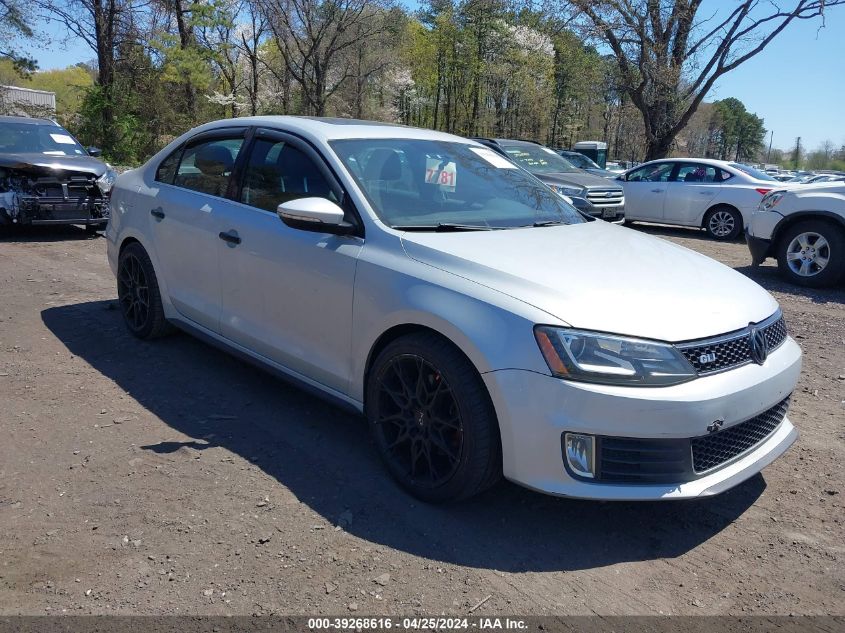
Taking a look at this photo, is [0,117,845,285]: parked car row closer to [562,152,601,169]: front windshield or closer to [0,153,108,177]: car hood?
[0,153,108,177]: car hood

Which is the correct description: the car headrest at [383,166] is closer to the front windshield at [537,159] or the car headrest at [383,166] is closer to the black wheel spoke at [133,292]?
the black wheel spoke at [133,292]

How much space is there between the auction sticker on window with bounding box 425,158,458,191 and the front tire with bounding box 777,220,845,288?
597 cm

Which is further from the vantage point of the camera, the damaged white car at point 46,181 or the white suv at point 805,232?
the damaged white car at point 46,181

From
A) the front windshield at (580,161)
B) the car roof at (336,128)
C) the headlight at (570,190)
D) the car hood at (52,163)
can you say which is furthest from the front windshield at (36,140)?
the front windshield at (580,161)

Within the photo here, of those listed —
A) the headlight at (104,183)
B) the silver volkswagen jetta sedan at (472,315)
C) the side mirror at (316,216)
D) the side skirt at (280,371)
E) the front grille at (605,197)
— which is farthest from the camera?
the front grille at (605,197)

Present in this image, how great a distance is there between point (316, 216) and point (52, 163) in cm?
807

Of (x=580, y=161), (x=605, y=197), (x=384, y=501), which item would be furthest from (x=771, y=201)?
(x=580, y=161)

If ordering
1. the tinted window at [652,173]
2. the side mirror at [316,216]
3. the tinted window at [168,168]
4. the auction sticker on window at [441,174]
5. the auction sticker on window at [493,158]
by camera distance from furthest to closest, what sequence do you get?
the tinted window at [652,173] → the tinted window at [168,168] → the auction sticker on window at [493,158] → the auction sticker on window at [441,174] → the side mirror at [316,216]

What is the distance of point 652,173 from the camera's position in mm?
14469

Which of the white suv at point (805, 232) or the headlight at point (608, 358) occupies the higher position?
the white suv at point (805, 232)

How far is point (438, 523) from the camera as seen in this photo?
315 centimetres

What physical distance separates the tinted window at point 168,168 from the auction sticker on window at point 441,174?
213 centimetres

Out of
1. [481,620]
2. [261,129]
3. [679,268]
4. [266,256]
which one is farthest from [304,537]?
[261,129]

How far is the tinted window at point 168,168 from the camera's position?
5.19 metres
